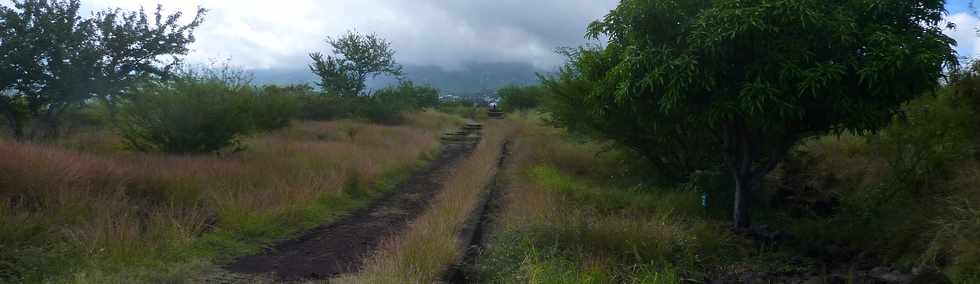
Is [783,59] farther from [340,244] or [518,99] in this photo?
[518,99]

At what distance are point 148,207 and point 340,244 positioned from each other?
2734mm

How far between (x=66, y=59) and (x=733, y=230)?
14.9m

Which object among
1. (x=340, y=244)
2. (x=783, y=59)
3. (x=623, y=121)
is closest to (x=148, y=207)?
(x=340, y=244)

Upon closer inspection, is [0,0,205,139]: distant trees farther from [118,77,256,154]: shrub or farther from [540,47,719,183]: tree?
[540,47,719,183]: tree

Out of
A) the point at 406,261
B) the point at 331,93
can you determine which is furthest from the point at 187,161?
the point at 331,93

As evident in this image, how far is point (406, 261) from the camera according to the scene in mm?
6059

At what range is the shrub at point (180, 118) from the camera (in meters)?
14.0

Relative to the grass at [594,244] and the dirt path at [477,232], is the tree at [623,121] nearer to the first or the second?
the grass at [594,244]

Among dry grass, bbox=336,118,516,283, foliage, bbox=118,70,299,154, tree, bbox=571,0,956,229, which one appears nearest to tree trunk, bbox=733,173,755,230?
tree, bbox=571,0,956,229

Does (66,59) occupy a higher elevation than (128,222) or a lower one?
higher

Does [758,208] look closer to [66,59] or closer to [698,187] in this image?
[698,187]

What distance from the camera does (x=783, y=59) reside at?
7504 mm

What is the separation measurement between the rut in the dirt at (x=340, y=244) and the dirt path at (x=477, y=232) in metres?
1.09

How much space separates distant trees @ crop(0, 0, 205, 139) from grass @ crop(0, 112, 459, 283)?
225 centimetres
